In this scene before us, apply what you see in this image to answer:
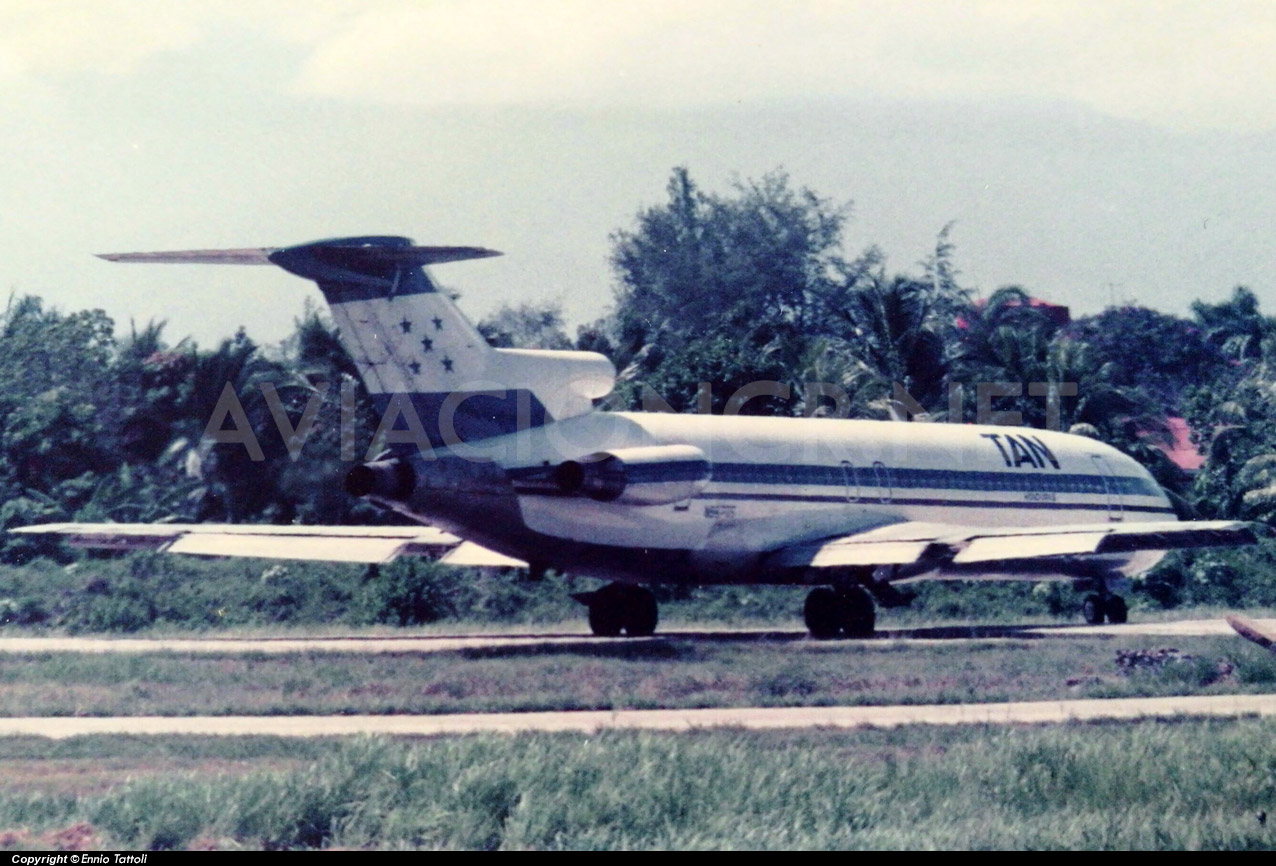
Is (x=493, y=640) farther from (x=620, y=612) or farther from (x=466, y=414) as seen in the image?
(x=466, y=414)

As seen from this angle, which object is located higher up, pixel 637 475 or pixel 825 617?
pixel 637 475

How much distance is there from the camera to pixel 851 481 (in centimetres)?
2786

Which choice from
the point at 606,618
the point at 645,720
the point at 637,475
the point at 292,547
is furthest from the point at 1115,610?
the point at 645,720

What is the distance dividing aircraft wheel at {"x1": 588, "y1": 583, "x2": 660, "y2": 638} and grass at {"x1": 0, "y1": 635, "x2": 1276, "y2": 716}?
3.49 meters

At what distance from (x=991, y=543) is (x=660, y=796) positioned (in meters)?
14.4

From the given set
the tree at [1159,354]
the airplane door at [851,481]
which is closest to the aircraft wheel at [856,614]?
the airplane door at [851,481]

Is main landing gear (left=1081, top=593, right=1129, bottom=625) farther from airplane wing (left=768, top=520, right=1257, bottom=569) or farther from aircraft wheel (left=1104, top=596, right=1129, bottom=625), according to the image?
airplane wing (left=768, top=520, right=1257, bottom=569)

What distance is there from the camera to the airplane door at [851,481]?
2775cm

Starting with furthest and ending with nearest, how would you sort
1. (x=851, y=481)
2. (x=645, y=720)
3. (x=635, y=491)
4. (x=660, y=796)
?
(x=851, y=481), (x=635, y=491), (x=645, y=720), (x=660, y=796)

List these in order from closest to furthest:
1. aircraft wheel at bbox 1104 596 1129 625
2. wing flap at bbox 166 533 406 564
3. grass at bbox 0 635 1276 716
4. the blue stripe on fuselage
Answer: grass at bbox 0 635 1276 716, the blue stripe on fuselage, wing flap at bbox 166 533 406 564, aircraft wheel at bbox 1104 596 1129 625

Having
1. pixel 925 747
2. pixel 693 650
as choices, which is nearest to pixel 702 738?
pixel 925 747

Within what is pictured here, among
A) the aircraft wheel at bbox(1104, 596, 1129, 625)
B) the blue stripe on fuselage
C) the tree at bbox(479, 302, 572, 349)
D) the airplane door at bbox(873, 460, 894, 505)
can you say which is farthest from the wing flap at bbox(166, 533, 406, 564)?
the tree at bbox(479, 302, 572, 349)

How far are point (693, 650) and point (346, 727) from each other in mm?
7250

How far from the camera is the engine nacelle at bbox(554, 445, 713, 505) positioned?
22812 mm
